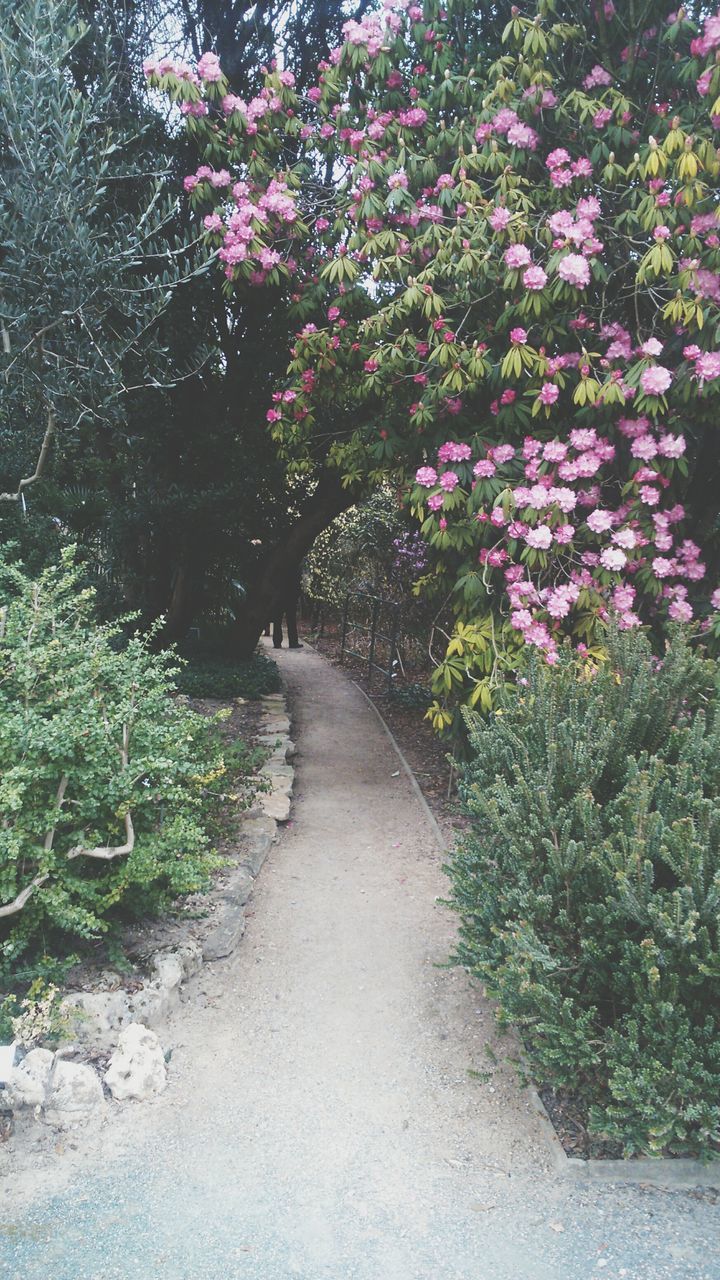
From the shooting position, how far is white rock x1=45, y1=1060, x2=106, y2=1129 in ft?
8.75

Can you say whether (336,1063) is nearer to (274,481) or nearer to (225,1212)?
(225,1212)

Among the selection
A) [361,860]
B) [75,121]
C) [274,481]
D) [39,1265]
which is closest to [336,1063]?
[39,1265]

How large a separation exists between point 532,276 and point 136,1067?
3573 millimetres

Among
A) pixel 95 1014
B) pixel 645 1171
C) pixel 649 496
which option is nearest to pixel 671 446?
pixel 649 496

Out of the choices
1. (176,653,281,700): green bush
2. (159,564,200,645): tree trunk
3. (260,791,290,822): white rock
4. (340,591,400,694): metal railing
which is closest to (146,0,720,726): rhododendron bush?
(260,791,290,822): white rock

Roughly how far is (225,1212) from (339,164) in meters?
6.06

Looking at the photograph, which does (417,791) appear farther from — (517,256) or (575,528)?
(517,256)

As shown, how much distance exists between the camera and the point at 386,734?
7707mm

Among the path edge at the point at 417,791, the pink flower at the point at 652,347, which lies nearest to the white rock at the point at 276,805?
the path edge at the point at 417,791

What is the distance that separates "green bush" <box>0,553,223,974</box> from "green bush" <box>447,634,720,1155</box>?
1.19m

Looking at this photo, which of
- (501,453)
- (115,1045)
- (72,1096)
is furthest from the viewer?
(501,453)

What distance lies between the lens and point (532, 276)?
12.9 ft

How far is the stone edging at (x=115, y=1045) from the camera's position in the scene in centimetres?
266

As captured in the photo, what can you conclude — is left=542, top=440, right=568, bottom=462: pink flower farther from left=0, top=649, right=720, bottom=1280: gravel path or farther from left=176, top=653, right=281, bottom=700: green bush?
left=176, top=653, right=281, bottom=700: green bush
